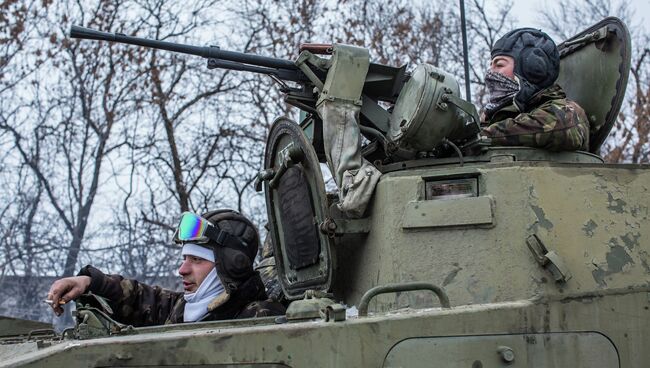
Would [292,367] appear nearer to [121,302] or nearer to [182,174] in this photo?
[121,302]

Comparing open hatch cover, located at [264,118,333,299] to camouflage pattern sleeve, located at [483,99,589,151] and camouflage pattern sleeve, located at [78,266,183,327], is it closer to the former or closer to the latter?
camouflage pattern sleeve, located at [78,266,183,327]

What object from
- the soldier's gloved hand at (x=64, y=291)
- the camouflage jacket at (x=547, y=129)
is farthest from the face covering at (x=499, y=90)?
the soldier's gloved hand at (x=64, y=291)

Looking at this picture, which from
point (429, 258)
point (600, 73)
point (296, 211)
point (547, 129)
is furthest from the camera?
point (600, 73)

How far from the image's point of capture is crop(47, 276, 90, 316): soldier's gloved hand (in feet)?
18.1

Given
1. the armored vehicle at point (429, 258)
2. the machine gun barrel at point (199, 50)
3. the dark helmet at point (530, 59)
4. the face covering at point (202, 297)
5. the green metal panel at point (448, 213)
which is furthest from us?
the face covering at point (202, 297)

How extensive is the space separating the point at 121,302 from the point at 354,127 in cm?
198

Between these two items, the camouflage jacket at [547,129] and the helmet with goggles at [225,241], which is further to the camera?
the helmet with goggles at [225,241]

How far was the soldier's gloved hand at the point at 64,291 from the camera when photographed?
5531 millimetres

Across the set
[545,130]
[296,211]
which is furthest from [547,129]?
[296,211]

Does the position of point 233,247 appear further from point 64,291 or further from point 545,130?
point 545,130

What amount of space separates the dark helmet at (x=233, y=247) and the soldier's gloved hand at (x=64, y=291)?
757 mm

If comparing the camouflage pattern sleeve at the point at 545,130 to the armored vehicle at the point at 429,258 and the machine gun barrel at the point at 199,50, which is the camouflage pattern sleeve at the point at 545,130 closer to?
the armored vehicle at the point at 429,258

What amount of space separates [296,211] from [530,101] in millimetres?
1415

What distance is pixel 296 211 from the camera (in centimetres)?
569
